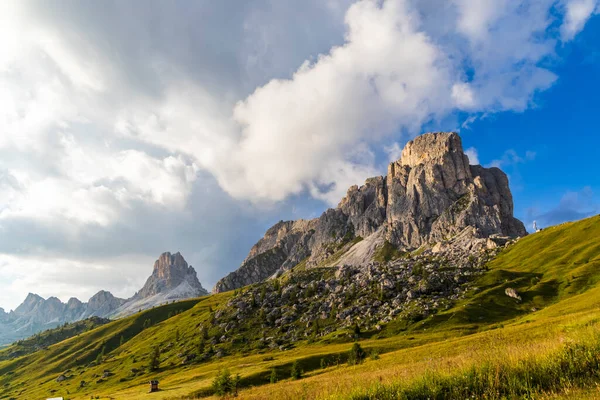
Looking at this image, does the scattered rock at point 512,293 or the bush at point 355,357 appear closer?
the bush at point 355,357

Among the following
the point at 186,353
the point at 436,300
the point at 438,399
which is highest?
the point at 438,399

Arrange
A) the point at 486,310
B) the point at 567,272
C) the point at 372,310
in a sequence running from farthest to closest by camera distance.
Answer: the point at 372,310 < the point at 567,272 < the point at 486,310

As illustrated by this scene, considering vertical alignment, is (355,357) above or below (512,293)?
below

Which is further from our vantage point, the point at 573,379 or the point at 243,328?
the point at 243,328

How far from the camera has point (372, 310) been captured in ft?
557

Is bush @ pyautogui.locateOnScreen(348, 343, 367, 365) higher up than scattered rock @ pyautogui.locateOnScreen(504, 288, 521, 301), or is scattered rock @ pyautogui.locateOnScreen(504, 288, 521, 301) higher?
scattered rock @ pyautogui.locateOnScreen(504, 288, 521, 301)

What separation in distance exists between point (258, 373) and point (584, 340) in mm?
82775

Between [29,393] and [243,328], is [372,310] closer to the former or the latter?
[243,328]

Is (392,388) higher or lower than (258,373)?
higher

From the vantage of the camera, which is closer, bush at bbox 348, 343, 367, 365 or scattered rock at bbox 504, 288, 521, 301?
bush at bbox 348, 343, 367, 365

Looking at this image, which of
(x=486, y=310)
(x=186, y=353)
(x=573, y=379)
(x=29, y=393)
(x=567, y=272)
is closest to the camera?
(x=573, y=379)

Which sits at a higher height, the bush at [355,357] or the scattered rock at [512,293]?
the scattered rock at [512,293]

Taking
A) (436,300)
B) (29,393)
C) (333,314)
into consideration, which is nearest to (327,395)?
(436,300)

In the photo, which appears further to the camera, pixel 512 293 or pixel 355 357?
pixel 512 293
